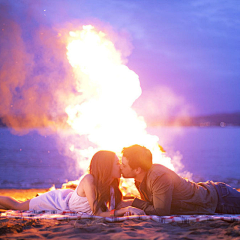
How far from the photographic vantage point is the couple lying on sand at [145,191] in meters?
4.76

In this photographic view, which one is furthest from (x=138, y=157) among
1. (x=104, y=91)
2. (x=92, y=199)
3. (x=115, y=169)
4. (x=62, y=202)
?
(x=104, y=91)

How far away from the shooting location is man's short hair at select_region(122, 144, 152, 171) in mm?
4883

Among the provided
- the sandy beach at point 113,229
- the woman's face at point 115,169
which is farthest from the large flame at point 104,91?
the sandy beach at point 113,229

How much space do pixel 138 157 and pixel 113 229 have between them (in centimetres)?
128

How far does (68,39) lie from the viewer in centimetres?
1010

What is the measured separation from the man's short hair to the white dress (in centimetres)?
120

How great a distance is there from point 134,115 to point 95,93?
1582 mm

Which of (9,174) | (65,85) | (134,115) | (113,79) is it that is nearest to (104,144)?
(134,115)

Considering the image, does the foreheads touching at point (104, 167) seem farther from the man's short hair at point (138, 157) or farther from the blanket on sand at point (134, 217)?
the blanket on sand at point (134, 217)

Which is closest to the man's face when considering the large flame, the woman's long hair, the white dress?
the woman's long hair

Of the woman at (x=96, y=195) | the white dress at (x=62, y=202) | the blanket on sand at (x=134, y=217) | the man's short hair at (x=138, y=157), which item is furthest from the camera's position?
the white dress at (x=62, y=202)

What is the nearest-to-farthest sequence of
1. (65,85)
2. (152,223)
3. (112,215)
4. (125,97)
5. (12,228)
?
(12,228) < (152,223) < (112,215) < (125,97) < (65,85)

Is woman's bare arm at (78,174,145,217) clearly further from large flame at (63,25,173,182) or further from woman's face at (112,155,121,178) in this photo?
large flame at (63,25,173,182)

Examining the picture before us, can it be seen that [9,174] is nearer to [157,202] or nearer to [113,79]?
[113,79]
